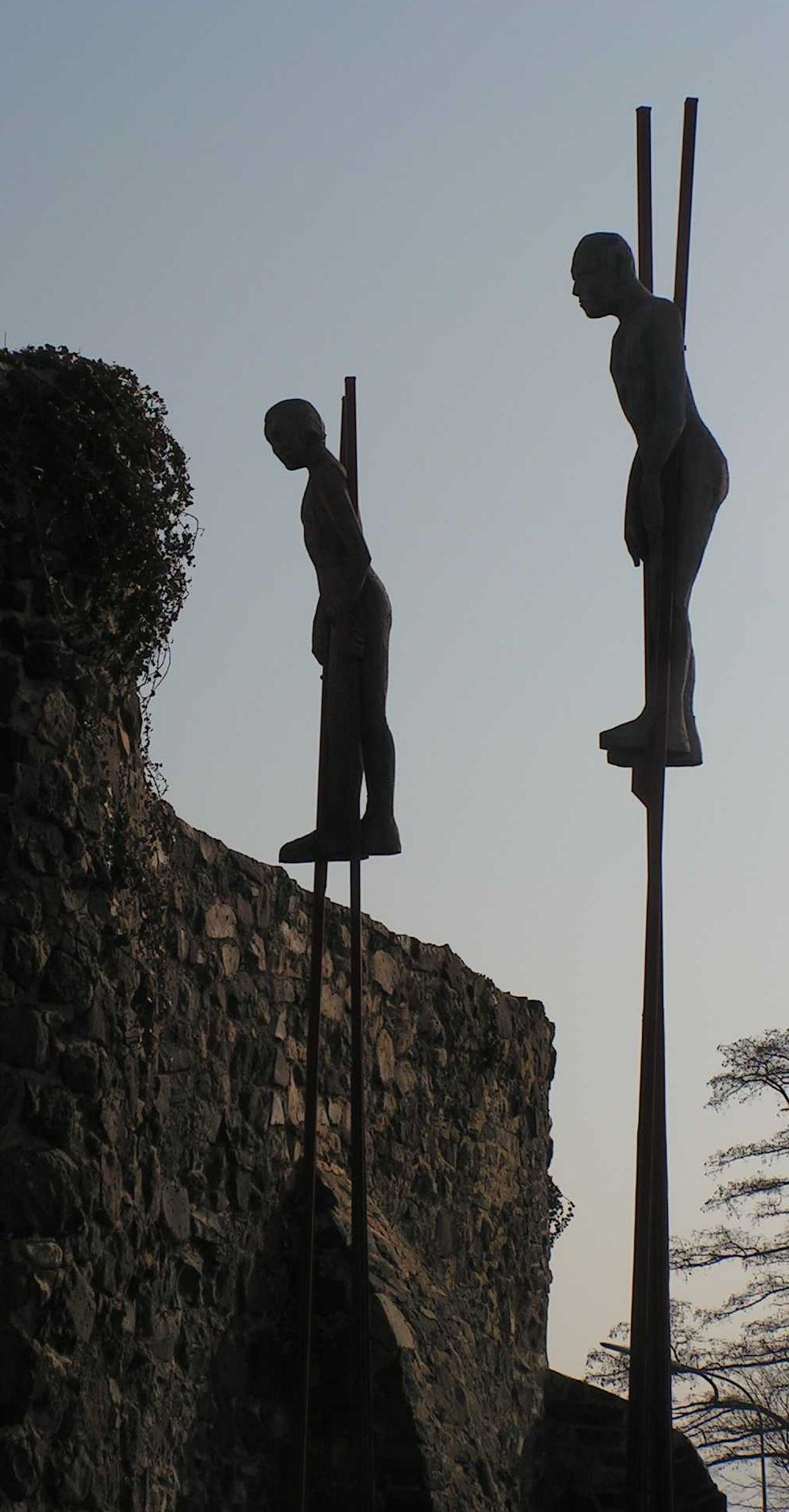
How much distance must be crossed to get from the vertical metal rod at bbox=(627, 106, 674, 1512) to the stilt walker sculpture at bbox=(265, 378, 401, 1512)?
1379 mm

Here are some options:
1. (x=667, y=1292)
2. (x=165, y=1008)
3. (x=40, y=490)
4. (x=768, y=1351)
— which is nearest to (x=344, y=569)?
(x=40, y=490)

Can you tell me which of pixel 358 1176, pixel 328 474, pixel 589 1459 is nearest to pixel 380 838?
pixel 358 1176

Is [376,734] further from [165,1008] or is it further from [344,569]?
[165,1008]

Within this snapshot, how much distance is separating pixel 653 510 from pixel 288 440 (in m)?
1.59

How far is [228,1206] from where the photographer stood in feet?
23.2

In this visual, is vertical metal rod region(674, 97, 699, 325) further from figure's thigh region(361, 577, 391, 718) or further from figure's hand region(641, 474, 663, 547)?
figure's thigh region(361, 577, 391, 718)

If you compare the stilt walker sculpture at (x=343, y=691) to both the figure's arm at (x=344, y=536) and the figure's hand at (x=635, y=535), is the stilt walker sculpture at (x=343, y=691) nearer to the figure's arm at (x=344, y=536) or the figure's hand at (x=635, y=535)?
the figure's arm at (x=344, y=536)

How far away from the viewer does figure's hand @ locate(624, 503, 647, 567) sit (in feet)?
17.9

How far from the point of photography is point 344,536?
6633mm

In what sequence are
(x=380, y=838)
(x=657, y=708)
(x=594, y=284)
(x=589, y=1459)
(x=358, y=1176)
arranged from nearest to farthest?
1. (x=657, y=708)
2. (x=594, y=284)
3. (x=358, y=1176)
4. (x=380, y=838)
5. (x=589, y=1459)

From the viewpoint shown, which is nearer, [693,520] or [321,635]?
[693,520]

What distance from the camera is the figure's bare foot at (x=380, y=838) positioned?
6512 mm

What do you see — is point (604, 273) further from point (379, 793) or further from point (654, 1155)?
point (654, 1155)

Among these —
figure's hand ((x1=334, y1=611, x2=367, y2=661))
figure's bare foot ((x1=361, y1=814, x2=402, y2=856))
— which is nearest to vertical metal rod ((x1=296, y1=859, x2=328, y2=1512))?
figure's bare foot ((x1=361, y1=814, x2=402, y2=856))
